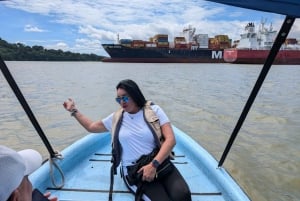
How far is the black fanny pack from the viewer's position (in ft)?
7.78

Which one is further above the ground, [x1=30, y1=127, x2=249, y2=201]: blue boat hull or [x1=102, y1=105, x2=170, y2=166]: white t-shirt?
[x1=102, y1=105, x2=170, y2=166]: white t-shirt

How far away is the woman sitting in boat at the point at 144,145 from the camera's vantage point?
2305mm

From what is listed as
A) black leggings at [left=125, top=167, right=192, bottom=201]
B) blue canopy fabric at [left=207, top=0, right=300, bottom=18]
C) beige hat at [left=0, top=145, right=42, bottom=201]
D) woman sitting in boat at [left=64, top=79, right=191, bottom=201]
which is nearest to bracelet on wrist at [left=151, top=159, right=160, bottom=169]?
woman sitting in boat at [left=64, top=79, right=191, bottom=201]

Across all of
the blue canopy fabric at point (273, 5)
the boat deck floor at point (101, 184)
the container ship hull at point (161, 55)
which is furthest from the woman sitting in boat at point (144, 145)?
the container ship hull at point (161, 55)

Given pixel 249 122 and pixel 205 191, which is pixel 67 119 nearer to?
pixel 249 122

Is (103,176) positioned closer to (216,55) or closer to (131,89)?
(131,89)

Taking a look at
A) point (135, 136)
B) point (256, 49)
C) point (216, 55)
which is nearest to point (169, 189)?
point (135, 136)

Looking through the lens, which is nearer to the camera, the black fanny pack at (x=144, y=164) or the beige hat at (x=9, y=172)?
the beige hat at (x=9, y=172)

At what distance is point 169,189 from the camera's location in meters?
2.33

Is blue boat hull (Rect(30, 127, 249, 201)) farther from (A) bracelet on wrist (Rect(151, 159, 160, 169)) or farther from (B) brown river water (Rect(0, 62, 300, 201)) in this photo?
(B) brown river water (Rect(0, 62, 300, 201))

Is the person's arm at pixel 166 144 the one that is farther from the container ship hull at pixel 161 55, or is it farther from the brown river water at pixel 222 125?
the container ship hull at pixel 161 55

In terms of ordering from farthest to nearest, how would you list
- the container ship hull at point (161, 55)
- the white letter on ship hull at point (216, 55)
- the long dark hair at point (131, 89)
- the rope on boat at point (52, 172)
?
the white letter on ship hull at point (216, 55) → the container ship hull at point (161, 55) → the rope on boat at point (52, 172) → the long dark hair at point (131, 89)

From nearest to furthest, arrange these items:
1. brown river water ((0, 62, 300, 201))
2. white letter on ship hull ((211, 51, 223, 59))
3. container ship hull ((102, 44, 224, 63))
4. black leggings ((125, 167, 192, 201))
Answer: black leggings ((125, 167, 192, 201))
brown river water ((0, 62, 300, 201))
container ship hull ((102, 44, 224, 63))
white letter on ship hull ((211, 51, 223, 59))

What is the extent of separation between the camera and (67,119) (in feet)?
29.4
